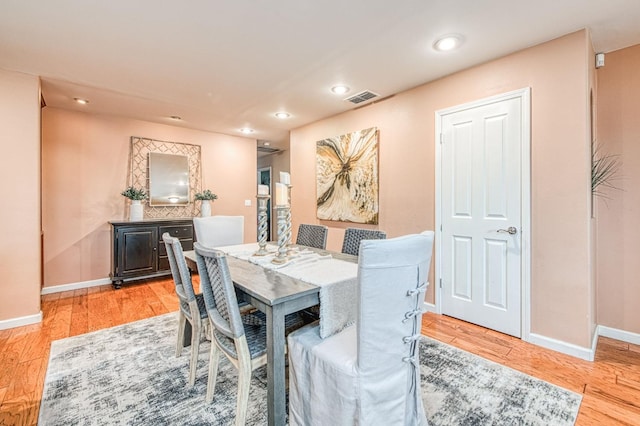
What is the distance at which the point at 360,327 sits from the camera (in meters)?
1.23

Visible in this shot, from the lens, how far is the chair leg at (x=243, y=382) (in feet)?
4.79

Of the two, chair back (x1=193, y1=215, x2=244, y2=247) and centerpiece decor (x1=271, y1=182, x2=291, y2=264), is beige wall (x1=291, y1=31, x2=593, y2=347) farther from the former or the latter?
chair back (x1=193, y1=215, x2=244, y2=247)

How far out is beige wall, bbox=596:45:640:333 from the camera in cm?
246

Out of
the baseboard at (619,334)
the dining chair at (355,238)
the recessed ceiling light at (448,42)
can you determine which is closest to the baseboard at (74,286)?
the dining chair at (355,238)

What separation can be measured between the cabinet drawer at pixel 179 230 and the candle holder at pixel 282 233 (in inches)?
114

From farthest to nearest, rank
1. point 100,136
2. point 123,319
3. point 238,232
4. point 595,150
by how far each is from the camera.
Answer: point 100,136, point 238,232, point 123,319, point 595,150

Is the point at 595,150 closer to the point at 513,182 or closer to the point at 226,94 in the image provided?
the point at 513,182

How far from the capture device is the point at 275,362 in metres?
1.43

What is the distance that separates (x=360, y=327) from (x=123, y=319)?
2.93m

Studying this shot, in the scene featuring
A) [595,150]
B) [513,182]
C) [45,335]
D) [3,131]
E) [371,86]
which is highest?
[371,86]

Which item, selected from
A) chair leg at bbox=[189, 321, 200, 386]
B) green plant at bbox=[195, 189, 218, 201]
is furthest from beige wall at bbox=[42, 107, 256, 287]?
chair leg at bbox=[189, 321, 200, 386]

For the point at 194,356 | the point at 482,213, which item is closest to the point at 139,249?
the point at 194,356

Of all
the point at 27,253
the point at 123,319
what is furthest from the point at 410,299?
the point at 27,253

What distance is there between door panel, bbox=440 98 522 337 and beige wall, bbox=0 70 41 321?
410cm
